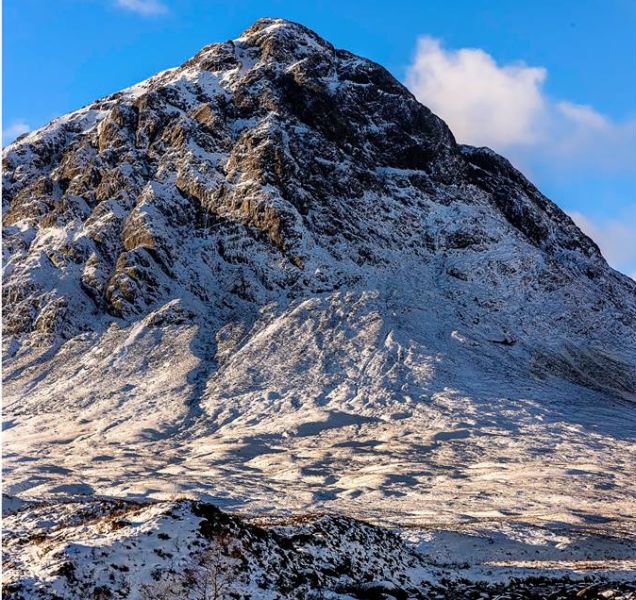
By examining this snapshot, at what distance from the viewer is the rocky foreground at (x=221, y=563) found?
66.9ft

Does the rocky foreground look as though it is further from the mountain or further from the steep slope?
the steep slope

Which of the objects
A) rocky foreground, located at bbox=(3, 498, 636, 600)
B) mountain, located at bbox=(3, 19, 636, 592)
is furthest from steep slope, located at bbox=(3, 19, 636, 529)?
Answer: rocky foreground, located at bbox=(3, 498, 636, 600)

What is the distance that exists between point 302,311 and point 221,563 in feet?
335

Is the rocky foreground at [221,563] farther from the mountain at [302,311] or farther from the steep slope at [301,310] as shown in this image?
the steep slope at [301,310]

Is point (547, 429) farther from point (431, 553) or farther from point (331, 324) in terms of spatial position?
point (431, 553)

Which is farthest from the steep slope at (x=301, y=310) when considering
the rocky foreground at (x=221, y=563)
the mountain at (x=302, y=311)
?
the rocky foreground at (x=221, y=563)

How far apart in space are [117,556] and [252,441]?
7004cm

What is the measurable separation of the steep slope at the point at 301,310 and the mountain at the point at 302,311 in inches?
20.8

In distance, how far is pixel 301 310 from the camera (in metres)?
125

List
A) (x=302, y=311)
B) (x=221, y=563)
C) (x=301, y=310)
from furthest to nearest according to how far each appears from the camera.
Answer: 1. (x=301, y=310)
2. (x=302, y=311)
3. (x=221, y=563)

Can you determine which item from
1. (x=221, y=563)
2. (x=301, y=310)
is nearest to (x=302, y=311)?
(x=301, y=310)

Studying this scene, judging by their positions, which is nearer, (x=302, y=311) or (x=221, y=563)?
(x=221, y=563)

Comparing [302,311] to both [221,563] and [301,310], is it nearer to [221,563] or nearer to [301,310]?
[301,310]

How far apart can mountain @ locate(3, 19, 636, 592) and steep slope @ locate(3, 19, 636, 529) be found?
53 cm
